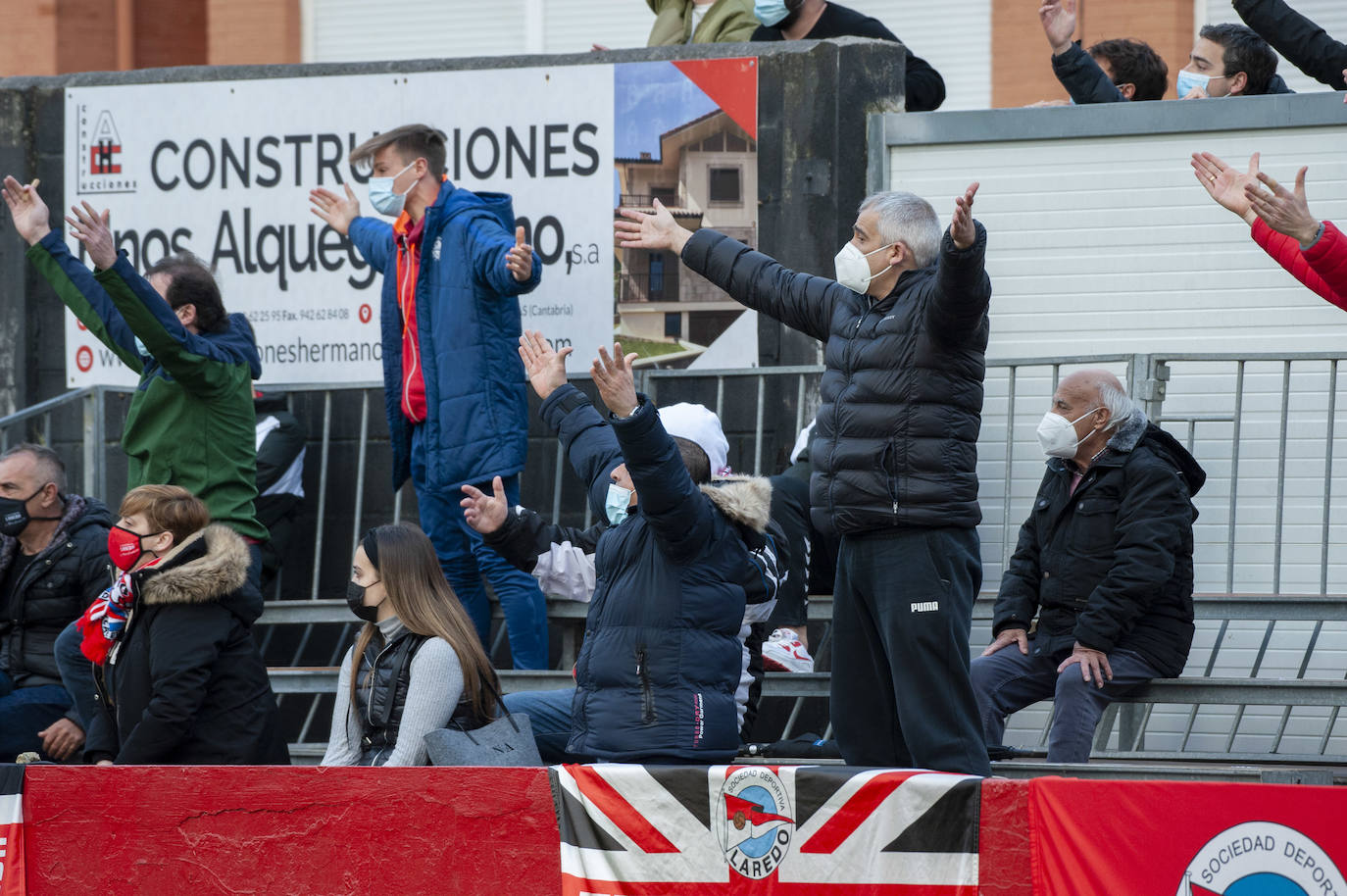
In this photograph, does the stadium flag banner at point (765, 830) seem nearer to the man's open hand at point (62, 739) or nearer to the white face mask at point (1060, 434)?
the white face mask at point (1060, 434)

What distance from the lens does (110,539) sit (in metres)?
6.27

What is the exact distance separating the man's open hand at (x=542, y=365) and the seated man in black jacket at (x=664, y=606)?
60cm

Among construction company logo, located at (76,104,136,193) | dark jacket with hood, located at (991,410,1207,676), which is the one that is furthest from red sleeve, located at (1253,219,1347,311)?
construction company logo, located at (76,104,136,193)

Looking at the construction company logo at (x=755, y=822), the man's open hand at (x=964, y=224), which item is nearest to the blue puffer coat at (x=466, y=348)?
the man's open hand at (x=964, y=224)

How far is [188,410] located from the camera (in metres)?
7.40

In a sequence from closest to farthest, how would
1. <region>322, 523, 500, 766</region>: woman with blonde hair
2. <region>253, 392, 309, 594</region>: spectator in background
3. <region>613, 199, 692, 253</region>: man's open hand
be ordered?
<region>322, 523, 500, 766</region>: woman with blonde hair
<region>613, 199, 692, 253</region>: man's open hand
<region>253, 392, 309, 594</region>: spectator in background

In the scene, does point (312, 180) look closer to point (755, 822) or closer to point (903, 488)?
point (903, 488)

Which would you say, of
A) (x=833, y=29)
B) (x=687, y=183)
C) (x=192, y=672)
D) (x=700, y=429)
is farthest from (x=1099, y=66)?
(x=192, y=672)

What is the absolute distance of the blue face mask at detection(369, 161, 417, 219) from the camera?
751cm

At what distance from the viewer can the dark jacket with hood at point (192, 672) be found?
19.1ft

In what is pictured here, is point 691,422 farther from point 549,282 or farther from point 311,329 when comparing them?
point 311,329

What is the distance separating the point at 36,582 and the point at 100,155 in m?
2.79

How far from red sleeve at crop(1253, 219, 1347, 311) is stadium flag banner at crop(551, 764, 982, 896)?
2187mm

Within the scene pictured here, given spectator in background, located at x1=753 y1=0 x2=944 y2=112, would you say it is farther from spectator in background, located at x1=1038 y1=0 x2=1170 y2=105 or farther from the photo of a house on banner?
spectator in background, located at x1=1038 y1=0 x2=1170 y2=105
